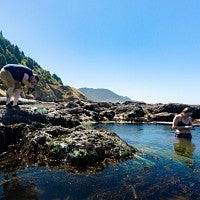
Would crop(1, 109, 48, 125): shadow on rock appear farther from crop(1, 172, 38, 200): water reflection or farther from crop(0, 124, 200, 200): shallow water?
crop(1, 172, 38, 200): water reflection

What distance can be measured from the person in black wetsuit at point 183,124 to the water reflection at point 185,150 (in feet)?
1.47

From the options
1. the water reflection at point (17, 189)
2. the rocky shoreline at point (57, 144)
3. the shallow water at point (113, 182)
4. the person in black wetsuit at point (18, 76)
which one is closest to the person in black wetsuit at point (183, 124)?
the rocky shoreline at point (57, 144)

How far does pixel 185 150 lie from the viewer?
15648 mm

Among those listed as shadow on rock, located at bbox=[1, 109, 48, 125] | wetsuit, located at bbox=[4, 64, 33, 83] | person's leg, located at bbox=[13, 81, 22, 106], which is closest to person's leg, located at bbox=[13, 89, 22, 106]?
person's leg, located at bbox=[13, 81, 22, 106]

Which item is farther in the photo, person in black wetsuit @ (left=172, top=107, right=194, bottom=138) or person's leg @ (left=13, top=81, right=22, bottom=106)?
person in black wetsuit @ (left=172, top=107, right=194, bottom=138)

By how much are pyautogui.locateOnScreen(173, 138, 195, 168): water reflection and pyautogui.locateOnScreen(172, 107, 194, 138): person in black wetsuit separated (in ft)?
1.47

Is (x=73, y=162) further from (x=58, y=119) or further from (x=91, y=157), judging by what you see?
(x=58, y=119)

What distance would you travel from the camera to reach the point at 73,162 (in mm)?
11117

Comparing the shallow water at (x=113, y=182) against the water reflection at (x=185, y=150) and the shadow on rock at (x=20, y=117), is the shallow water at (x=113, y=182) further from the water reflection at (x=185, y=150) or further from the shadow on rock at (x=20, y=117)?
the shadow on rock at (x=20, y=117)

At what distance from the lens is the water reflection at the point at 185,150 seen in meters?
12.9

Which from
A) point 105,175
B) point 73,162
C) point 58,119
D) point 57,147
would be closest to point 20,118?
point 58,119

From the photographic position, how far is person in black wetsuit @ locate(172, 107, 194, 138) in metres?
19.6

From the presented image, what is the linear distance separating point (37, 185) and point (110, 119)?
24952 millimetres

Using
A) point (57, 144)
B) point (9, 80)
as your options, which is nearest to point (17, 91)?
point (9, 80)
